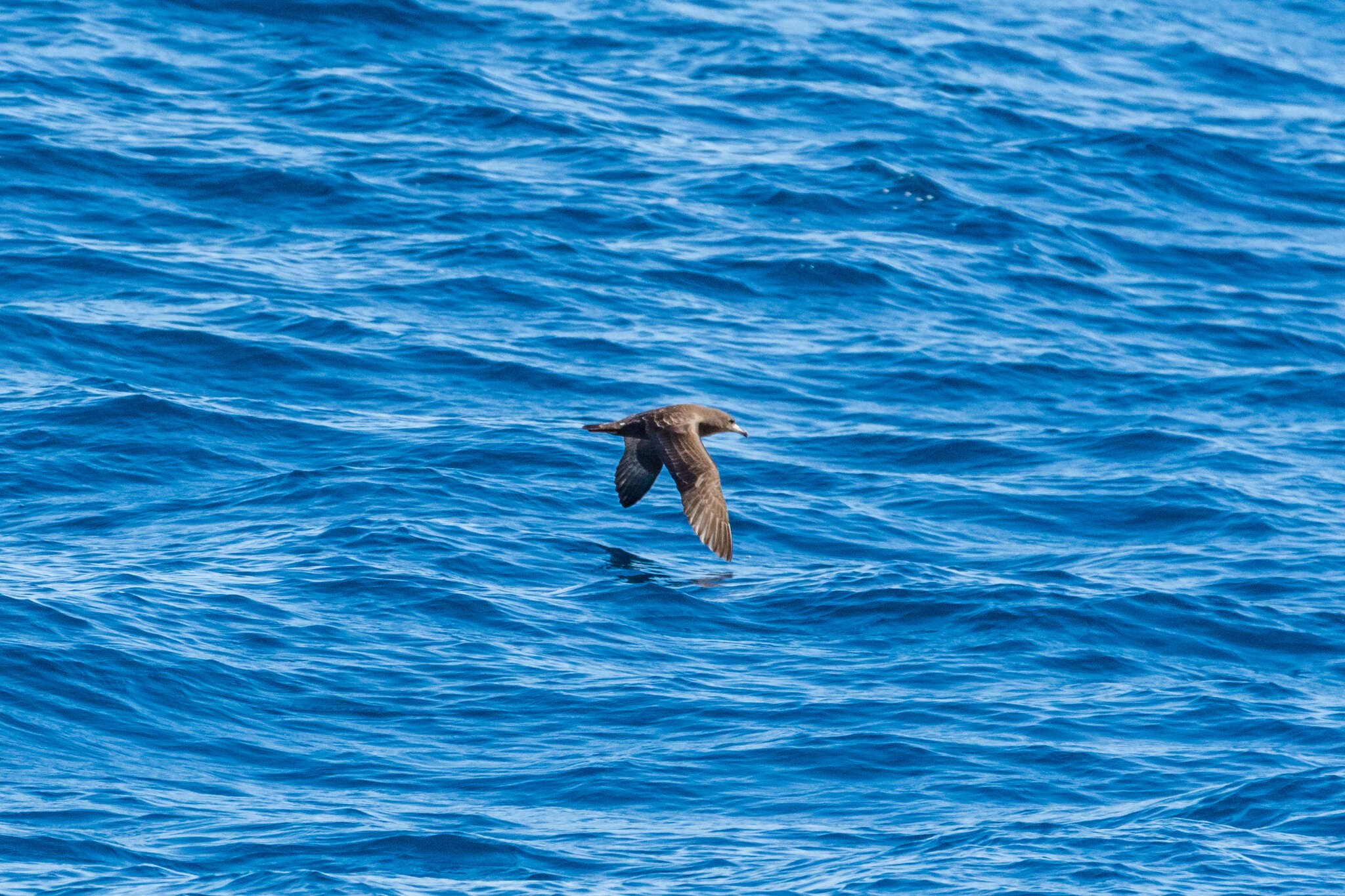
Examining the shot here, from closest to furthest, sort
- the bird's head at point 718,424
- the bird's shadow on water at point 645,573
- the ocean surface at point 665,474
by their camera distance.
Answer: the ocean surface at point 665,474
the bird's shadow on water at point 645,573
the bird's head at point 718,424

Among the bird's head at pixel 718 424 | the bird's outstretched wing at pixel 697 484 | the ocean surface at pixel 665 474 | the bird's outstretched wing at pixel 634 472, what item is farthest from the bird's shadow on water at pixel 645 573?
the bird's head at pixel 718 424

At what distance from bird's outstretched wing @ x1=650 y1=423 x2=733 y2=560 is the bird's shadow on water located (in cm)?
22

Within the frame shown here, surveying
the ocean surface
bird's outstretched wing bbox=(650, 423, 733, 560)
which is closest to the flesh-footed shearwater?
bird's outstretched wing bbox=(650, 423, 733, 560)

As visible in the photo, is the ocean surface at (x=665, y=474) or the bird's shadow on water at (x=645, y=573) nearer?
the ocean surface at (x=665, y=474)

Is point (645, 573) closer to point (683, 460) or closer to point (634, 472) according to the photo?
point (683, 460)

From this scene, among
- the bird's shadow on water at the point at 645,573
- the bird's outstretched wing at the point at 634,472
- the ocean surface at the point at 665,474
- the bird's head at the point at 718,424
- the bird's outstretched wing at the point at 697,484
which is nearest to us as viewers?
the ocean surface at the point at 665,474

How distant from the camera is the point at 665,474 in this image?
1778 cm

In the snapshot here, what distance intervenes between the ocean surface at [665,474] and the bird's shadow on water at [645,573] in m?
0.04

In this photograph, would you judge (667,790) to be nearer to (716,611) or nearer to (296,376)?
(716,611)

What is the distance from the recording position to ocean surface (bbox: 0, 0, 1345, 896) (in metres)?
10.3

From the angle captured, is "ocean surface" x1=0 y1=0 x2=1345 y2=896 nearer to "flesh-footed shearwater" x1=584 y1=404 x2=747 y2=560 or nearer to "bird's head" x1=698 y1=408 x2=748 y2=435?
"flesh-footed shearwater" x1=584 y1=404 x2=747 y2=560

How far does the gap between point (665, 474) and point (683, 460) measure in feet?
13.6

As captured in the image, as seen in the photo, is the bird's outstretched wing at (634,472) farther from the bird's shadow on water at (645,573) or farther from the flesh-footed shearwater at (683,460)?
the bird's shadow on water at (645,573)

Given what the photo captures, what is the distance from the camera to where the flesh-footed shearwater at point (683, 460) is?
13.4m
